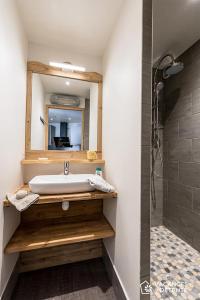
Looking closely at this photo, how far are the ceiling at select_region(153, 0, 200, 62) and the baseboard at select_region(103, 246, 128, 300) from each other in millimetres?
2430

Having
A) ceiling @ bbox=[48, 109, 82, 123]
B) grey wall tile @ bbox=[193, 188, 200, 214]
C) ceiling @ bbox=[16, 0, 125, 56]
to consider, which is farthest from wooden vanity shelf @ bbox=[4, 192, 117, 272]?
ceiling @ bbox=[16, 0, 125, 56]

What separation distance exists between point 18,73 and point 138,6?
44.8 inches

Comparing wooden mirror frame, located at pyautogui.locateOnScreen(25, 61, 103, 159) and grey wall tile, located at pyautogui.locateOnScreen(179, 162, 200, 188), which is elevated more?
wooden mirror frame, located at pyautogui.locateOnScreen(25, 61, 103, 159)

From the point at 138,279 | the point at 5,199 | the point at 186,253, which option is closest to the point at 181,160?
the point at 186,253

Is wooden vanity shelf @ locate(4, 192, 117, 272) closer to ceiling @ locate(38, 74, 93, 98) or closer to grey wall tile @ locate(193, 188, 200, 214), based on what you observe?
grey wall tile @ locate(193, 188, 200, 214)

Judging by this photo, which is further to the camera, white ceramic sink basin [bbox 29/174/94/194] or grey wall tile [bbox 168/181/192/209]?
grey wall tile [bbox 168/181/192/209]

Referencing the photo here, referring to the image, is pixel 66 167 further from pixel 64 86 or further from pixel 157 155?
pixel 157 155

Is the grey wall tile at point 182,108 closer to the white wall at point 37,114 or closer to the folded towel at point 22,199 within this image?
the white wall at point 37,114

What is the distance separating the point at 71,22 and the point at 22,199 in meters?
1.73

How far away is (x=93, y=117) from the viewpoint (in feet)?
5.98

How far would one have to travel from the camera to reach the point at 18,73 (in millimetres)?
1337

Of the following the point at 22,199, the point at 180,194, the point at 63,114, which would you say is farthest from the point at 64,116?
the point at 180,194

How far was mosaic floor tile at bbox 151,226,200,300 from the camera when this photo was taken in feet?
3.88

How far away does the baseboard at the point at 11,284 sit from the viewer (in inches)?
41.9
